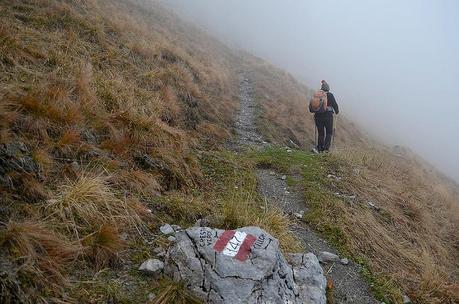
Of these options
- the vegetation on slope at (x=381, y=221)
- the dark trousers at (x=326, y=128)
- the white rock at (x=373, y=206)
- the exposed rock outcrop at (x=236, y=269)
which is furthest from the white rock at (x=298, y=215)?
the dark trousers at (x=326, y=128)

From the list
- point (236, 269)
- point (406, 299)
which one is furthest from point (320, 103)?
point (236, 269)

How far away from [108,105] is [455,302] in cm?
656

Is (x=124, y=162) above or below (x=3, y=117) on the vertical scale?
below

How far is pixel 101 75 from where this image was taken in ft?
28.4

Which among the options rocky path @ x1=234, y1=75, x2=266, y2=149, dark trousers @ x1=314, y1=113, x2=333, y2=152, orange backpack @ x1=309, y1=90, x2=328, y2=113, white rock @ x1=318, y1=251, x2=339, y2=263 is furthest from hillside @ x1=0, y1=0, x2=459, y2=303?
orange backpack @ x1=309, y1=90, x2=328, y2=113

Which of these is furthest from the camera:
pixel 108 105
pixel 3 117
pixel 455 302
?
pixel 108 105

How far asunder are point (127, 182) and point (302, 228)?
3.13 meters

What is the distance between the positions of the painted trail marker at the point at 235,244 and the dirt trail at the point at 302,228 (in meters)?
1.58

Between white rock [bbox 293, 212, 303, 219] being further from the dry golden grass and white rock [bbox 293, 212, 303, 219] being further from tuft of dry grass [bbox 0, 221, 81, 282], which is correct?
tuft of dry grass [bbox 0, 221, 81, 282]

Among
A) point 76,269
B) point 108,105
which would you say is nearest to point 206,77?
point 108,105

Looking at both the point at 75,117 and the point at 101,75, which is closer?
the point at 75,117

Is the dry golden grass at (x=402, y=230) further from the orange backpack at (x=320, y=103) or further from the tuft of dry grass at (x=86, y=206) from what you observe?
the tuft of dry grass at (x=86, y=206)

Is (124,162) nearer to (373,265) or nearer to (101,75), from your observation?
(101,75)

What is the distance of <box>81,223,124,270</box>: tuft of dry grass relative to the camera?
13.6 feet
